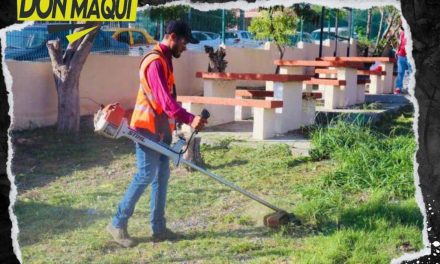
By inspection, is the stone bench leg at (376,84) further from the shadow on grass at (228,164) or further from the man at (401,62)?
the shadow on grass at (228,164)

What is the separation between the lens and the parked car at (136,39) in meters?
3.41

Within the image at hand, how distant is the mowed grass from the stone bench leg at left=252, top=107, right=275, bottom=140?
118mm

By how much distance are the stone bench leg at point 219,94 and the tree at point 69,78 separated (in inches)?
28.7

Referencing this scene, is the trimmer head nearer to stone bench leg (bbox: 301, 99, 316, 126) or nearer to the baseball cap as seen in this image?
stone bench leg (bbox: 301, 99, 316, 126)

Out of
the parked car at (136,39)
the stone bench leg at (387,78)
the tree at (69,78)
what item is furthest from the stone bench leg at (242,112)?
the tree at (69,78)

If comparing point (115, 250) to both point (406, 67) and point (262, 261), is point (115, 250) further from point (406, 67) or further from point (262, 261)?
point (406, 67)

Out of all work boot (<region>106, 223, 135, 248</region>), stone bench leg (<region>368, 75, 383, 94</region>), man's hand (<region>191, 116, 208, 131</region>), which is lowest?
work boot (<region>106, 223, 135, 248</region>)

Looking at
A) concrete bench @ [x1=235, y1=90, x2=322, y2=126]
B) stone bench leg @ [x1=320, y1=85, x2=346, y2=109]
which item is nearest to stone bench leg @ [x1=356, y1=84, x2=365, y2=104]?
stone bench leg @ [x1=320, y1=85, x2=346, y2=109]

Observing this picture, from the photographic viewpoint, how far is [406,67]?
3.30m

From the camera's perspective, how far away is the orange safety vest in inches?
129

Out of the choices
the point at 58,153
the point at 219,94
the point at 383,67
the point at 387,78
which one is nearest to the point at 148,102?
the point at 219,94

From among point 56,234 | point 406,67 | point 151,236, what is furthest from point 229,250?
point 406,67

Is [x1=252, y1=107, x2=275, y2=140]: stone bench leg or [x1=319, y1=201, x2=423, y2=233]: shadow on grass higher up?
[x1=252, y1=107, x2=275, y2=140]: stone bench leg

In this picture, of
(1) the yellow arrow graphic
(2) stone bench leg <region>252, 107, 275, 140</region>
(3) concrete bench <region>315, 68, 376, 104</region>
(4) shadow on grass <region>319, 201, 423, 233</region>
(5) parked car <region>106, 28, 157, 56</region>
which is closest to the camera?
(1) the yellow arrow graphic
